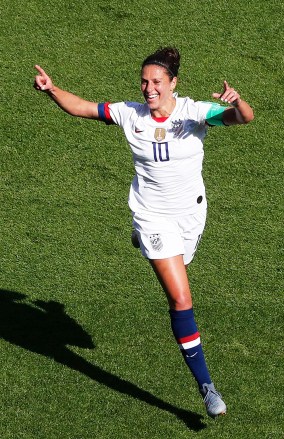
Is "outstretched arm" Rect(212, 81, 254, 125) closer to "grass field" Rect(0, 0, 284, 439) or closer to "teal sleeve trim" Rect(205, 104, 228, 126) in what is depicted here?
"teal sleeve trim" Rect(205, 104, 228, 126)

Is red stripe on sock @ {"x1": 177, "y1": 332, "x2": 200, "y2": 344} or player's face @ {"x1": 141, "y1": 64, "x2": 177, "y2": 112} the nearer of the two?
player's face @ {"x1": 141, "y1": 64, "x2": 177, "y2": 112}

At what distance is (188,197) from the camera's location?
7.87 m

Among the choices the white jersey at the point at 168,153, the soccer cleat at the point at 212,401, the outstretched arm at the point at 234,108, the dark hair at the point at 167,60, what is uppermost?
the dark hair at the point at 167,60

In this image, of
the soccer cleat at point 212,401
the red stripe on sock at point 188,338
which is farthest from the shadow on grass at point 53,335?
the red stripe on sock at point 188,338

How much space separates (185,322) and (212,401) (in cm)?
58

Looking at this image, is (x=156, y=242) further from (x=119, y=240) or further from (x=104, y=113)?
(x=119, y=240)

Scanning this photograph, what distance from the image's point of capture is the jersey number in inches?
303

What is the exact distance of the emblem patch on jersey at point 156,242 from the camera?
7727 mm

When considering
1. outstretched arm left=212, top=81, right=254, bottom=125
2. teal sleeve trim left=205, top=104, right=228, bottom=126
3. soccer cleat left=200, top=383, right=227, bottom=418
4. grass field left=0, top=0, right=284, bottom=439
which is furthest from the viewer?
grass field left=0, top=0, right=284, bottom=439

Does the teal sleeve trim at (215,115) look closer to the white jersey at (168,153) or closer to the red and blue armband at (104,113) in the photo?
the white jersey at (168,153)

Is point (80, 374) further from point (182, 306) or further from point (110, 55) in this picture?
point (110, 55)

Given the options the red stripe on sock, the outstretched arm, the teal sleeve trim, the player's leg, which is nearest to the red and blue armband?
the teal sleeve trim

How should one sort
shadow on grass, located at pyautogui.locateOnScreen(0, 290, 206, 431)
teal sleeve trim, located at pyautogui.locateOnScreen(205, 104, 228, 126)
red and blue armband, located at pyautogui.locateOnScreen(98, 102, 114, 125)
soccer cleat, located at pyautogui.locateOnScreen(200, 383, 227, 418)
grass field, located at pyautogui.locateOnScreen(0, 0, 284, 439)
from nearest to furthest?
1. teal sleeve trim, located at pyautogui.locateOnScreen(205, 104, 228, 126)
2. soccer cleat, located at pyautogui.locateOnScreen(200, 383, 227, 418)
3. red and blue armband, located at pyautogui.locateOnScreen(98, 102, 114, 125)
4. grass field, located at pyautogui.locateOnScreen(0, 0, 284, 439)
5. shadow on grass, located at pyautogui.locateOnScreen(0, 290, 206, 431)

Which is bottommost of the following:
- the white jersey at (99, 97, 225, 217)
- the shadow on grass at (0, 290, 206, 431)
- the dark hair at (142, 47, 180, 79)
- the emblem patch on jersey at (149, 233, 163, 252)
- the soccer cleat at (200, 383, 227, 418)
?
the soccer cleat at (200, 383, 227, 418)
